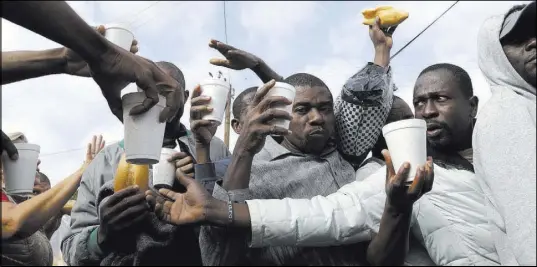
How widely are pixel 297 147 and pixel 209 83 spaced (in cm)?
59

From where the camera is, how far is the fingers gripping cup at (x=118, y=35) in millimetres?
2695

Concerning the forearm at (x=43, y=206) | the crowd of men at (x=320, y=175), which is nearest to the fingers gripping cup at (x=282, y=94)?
the crowd of men at (x=320, y=175)

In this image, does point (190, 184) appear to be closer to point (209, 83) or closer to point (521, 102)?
point (209, 83)

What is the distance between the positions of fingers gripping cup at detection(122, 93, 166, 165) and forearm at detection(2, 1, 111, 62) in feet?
0.84

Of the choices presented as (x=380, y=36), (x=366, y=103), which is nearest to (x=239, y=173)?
(x=366, y=103)

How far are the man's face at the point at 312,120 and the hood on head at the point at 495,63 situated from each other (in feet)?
3.07

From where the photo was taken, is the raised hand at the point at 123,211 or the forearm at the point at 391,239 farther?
the raised hand at the point at 123,211

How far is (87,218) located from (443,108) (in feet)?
7.12

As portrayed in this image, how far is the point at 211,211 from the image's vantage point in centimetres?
242

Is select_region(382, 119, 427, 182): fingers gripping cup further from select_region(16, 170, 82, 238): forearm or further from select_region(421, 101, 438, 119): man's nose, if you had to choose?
select_region(16, 170, 82, 238): forearm

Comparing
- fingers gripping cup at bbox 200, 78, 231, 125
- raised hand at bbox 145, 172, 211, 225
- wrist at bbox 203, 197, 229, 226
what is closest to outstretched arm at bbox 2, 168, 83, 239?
raised hand at bbox 145, 172, 211, 225

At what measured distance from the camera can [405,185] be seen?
91.9 inches

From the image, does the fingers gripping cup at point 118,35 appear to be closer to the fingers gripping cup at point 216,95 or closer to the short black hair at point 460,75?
the fingers gripping cup at point 216,95

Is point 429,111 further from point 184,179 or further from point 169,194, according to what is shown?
point 169,194
